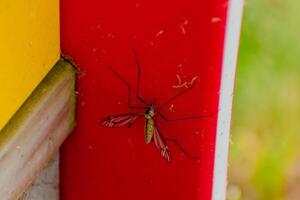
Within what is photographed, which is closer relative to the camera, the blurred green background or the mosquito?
the mosquito

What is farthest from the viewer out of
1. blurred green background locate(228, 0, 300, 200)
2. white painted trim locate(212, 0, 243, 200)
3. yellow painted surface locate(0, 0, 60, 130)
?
blurred green background locate(228, 0, 300, 200)

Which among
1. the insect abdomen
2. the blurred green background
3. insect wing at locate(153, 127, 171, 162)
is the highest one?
the blurred green background

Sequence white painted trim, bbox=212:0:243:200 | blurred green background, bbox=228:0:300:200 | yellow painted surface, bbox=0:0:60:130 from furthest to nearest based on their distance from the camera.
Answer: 1. blurred green background, bbox=228:0:300:200
2. white painted trim, bbox=212:0:243:200
3. yellow painted surface, bbox=0:0:60:130

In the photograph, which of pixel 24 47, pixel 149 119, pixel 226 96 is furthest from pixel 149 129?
pixel 24 47

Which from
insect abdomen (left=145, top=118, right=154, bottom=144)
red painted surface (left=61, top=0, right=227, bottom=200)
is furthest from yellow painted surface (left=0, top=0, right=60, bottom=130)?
insect abdomen (left=145, top=118, right=154, bottom=144)

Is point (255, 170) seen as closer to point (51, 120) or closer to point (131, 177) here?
point (131, 177)

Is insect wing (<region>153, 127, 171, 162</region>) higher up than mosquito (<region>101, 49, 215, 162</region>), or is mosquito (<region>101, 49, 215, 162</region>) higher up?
mosquito (<region>101, 49, 215, 162</region>)

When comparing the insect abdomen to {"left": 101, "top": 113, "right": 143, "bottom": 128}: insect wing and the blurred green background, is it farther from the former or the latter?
the blurred green background

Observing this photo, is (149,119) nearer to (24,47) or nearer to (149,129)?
(149,129)

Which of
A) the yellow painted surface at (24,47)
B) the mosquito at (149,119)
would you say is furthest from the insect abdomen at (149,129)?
the yellow painted surface at (24,47)
